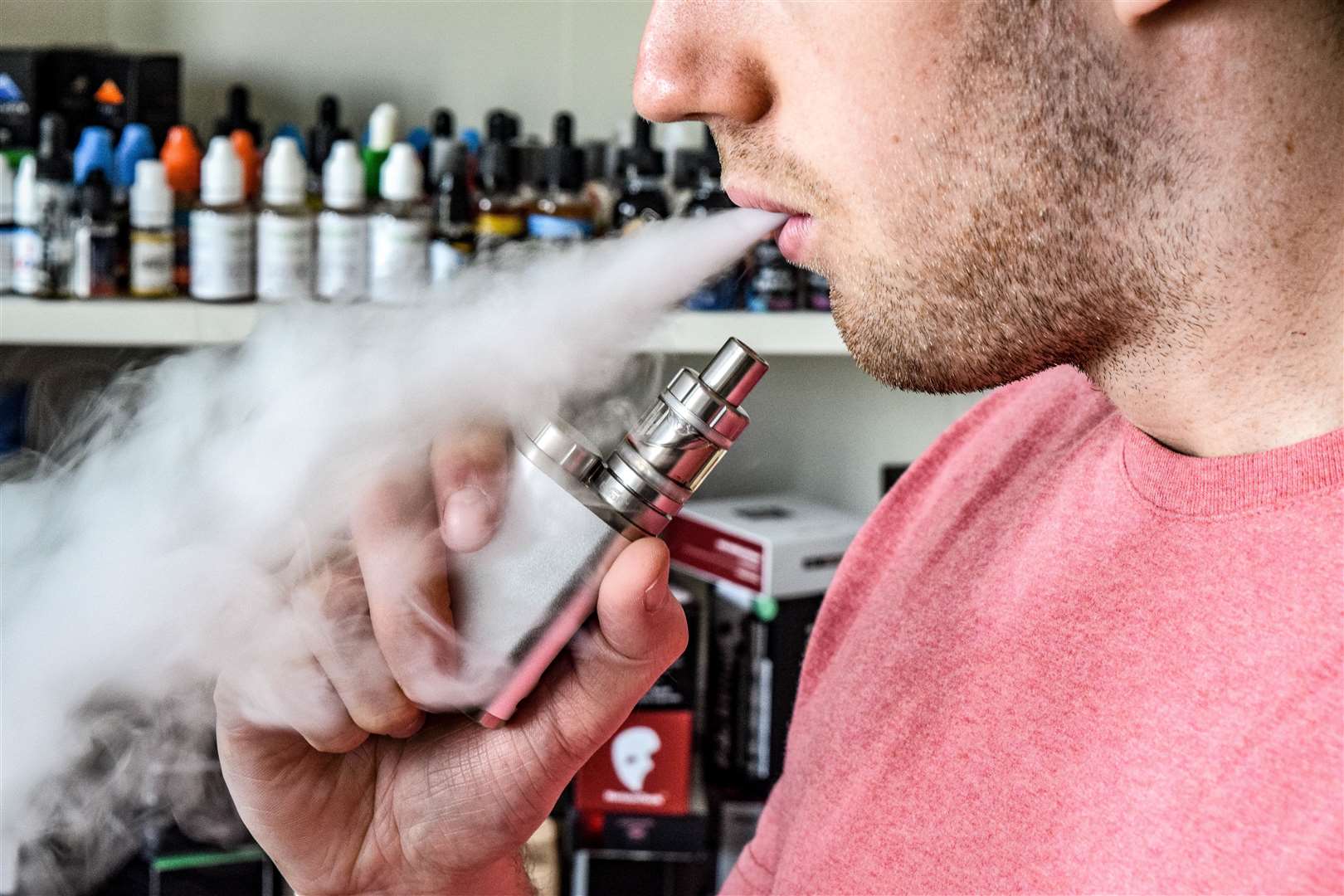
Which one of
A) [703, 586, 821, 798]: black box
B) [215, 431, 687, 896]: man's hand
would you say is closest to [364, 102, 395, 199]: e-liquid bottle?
[703, 586, 821, 798]: black box

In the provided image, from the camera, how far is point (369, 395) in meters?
0.65

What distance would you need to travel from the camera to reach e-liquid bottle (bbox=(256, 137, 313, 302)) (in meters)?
1.36

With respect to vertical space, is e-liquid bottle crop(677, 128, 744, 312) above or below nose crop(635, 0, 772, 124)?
below

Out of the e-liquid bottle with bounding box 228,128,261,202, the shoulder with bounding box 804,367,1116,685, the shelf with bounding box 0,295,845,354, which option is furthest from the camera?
the e-liquid bottle with bounding box 228,128,261,202

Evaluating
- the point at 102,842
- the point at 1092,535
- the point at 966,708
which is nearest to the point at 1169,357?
the point at 1092,535

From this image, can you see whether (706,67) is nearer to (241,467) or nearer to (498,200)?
(241,467)

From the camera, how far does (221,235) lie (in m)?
1.35

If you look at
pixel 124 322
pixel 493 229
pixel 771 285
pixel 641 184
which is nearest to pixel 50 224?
pixel 124 322

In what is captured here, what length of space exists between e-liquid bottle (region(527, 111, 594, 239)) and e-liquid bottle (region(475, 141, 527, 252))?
18 mm

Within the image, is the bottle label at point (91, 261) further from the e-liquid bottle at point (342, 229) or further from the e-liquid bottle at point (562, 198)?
the e-liquid bottle at point (562, 198)

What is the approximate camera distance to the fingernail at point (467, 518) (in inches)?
23.2

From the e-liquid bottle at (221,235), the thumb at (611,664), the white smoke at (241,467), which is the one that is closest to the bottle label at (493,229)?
the e-liquid bottle at (221,235)

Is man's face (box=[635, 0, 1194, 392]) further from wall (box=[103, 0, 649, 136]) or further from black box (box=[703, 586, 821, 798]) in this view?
wall (box=[103, 0, 649, 136])

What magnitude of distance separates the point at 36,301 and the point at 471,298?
809mm
